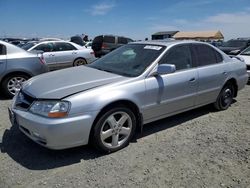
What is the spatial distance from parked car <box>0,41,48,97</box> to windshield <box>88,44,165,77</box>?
2.42 metres

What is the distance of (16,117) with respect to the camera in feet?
12.6

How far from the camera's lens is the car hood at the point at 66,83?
12.0 ft

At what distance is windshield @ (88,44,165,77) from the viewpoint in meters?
4.40

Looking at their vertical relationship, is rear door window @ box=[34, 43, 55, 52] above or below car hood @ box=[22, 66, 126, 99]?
above

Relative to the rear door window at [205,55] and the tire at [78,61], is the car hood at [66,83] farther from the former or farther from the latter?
the tire at [78,61]

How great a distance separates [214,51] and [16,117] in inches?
154

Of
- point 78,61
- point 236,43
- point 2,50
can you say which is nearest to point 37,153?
point 2,50

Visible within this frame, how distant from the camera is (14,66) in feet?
21.9

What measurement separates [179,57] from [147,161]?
2.02 meters

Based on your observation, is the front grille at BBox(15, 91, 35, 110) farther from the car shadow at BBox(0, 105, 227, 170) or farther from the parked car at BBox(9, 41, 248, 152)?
the car shadow at BBox(0, 105, 227, 170)

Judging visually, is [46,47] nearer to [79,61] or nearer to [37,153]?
[79,61]

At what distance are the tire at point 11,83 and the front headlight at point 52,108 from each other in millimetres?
3547

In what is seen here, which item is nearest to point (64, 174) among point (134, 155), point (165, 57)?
point (134, 155)

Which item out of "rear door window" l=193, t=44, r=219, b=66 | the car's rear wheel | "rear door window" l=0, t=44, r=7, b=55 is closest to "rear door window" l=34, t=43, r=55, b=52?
the car's rear wheel
